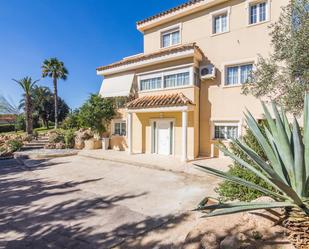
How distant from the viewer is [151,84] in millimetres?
23766

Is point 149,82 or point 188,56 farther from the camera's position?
point 149,82

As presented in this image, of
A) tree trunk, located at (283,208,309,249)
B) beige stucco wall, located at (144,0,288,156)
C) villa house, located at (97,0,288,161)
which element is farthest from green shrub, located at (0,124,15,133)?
tree trunk, located at (283,208,309,249)

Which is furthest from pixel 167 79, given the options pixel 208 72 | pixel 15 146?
pixel 15 146

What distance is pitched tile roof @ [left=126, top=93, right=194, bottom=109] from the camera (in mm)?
19578

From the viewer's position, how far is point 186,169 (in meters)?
16.6

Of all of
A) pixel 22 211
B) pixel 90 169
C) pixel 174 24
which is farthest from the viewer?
pixel 174 24

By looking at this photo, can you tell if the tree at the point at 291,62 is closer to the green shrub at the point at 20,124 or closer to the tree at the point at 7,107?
the green shrub at the point at 20,124

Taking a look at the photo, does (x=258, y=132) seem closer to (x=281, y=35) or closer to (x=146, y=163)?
(x=281, y=35)

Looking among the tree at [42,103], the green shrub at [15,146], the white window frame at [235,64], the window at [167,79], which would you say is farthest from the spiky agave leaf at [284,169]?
the tree at [42,103]

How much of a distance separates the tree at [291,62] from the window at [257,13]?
8427mm

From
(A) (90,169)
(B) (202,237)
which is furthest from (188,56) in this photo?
(B) (202,237)

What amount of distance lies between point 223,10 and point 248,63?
19.4 ft

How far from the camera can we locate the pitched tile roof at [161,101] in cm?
1958

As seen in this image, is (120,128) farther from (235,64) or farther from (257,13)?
(257,13)
